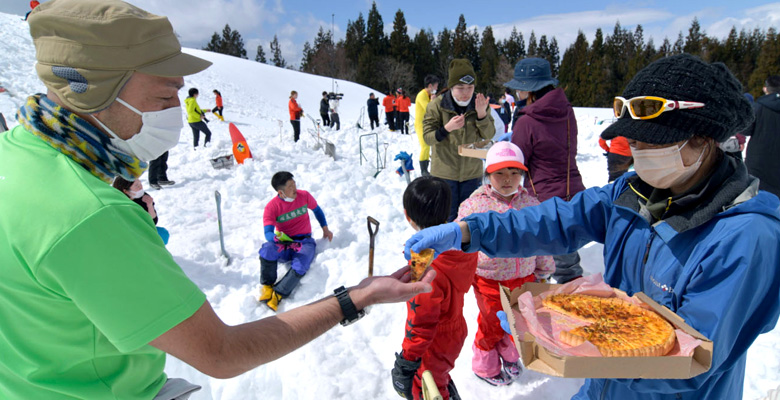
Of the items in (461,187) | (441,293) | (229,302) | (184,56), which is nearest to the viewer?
(184,56)

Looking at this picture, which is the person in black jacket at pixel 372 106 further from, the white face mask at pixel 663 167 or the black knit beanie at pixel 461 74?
the white face mask at pixel 663 167

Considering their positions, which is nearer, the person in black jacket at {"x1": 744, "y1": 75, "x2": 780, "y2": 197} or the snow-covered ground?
the snow-covered ground

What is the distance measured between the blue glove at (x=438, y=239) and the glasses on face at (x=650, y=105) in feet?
2.92

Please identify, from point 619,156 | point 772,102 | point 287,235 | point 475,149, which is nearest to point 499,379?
point 475,149

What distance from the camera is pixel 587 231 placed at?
1.93 m

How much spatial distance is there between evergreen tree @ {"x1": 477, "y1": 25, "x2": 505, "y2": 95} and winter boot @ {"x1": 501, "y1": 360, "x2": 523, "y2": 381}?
48297mm

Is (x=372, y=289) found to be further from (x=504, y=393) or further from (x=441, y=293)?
(x=504, y=393)

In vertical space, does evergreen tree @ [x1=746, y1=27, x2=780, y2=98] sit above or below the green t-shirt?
above

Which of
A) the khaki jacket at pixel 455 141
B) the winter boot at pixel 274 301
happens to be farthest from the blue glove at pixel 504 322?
the winter boot at pixel 274 301

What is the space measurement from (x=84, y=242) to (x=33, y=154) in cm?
34

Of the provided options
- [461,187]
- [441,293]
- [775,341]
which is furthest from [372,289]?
[775,341]

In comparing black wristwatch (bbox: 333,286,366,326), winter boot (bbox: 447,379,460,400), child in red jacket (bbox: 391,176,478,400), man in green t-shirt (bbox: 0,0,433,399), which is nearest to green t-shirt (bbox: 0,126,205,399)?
man in green t-shirt (bbox: 0,0,433,399)

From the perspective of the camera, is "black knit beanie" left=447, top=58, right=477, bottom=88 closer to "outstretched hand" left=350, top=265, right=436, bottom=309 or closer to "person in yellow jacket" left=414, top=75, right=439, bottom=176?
"person in yellow jacket" left=414, top=75, right=439, bottom=176

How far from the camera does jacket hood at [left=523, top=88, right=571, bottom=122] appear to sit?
145 inches
